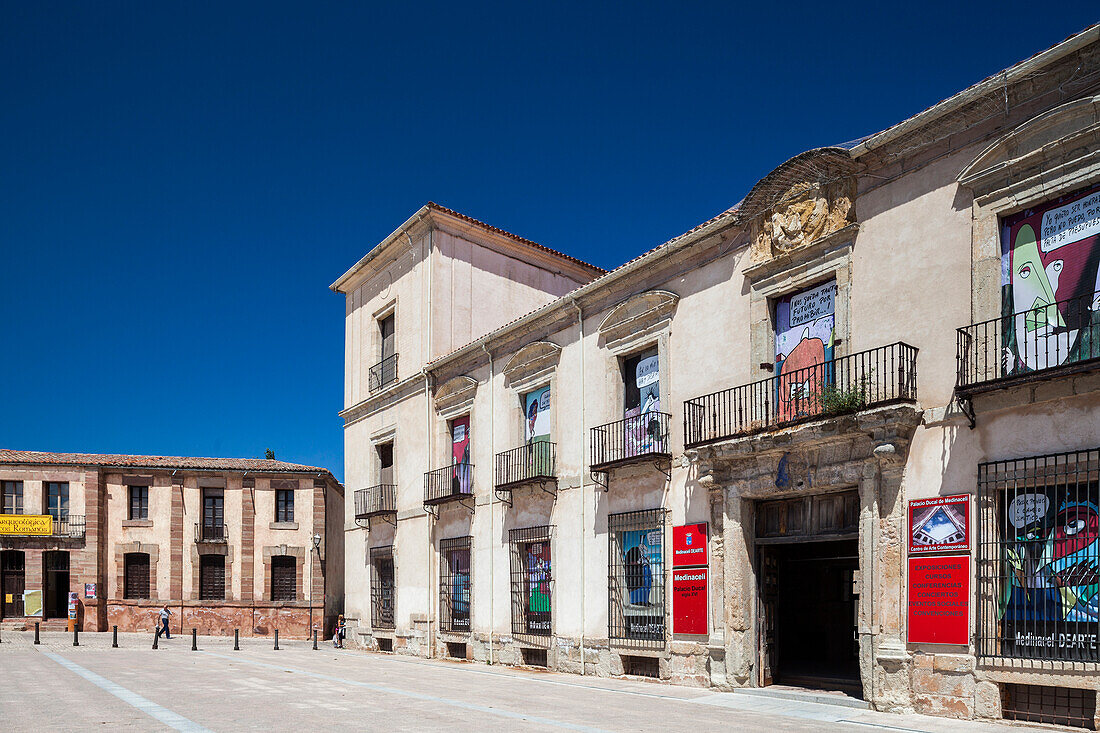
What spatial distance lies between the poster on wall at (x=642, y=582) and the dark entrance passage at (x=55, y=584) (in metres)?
25.5

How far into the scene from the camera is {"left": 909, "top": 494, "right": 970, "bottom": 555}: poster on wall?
10.5 metres

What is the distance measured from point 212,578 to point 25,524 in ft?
21.0

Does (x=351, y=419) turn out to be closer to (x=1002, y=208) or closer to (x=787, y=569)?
(x=787, y=569)

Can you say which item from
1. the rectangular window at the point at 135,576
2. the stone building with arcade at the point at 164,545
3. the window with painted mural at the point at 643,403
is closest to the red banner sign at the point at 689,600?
the window with painted mural at the point at 643,403

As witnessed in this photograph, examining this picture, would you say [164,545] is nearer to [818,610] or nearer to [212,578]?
[212,578]

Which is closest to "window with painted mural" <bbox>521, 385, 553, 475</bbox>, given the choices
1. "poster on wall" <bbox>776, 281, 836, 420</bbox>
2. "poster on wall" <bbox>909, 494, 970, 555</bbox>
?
"poster on wall" <bbox>776, 281, 836, 420</bbox>

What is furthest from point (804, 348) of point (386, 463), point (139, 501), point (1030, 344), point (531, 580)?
point (139, 501)

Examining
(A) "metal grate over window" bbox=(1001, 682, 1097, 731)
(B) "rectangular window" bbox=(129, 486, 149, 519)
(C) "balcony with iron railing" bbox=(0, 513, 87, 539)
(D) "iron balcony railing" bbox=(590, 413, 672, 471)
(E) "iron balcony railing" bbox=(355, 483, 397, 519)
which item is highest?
(D) "iron balcony railing" bbox=(590, 413, 672, 471)

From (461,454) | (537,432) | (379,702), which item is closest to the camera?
(379,702)

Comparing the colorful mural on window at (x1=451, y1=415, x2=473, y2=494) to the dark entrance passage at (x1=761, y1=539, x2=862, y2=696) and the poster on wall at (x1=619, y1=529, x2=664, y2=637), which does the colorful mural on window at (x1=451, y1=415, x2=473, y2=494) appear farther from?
the dark entrance passage at (x1=761, y1=539, x2=862, y2=696)

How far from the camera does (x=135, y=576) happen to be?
33.7 meters

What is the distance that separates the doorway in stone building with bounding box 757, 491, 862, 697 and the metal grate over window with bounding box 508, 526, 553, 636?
4.26m

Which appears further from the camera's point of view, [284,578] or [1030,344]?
[284,578]

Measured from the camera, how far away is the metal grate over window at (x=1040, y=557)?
940 cm
